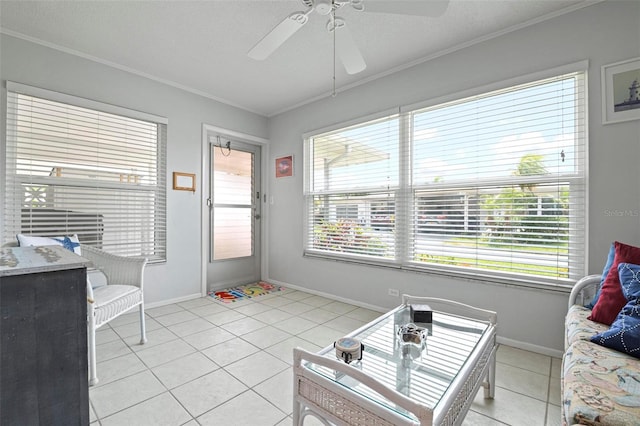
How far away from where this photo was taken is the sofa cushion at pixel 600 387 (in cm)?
91

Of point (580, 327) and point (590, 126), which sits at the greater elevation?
point (590, 126)

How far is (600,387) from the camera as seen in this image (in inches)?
40.9

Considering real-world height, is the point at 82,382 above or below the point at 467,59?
below

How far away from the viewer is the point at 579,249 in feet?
6.98

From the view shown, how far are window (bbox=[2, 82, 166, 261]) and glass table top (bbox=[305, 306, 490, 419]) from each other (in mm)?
2806

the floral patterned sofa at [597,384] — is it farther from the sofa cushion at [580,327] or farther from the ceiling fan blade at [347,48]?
the ceiling fan blade at [347,48]

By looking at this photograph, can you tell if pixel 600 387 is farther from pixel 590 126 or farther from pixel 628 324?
pixel 590 126

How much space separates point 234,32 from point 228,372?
106 inches

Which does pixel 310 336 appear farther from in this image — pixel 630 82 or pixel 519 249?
pixel 630 82

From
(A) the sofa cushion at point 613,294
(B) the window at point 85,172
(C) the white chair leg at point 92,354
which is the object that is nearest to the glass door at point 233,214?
(B) the window at point 85,172

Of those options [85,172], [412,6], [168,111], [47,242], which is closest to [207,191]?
[168,111]

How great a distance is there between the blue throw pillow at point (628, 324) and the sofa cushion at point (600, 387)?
0.12ft

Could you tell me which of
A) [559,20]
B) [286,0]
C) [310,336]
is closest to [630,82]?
[559,20]

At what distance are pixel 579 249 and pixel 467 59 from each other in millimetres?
1838
